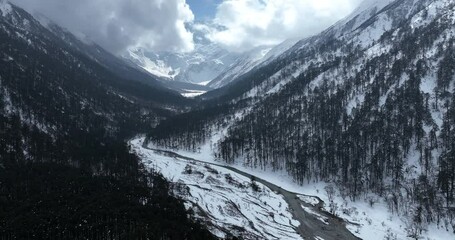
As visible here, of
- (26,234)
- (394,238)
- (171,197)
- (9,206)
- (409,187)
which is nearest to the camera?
(26,234)

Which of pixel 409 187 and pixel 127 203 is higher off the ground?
pixel 409 187

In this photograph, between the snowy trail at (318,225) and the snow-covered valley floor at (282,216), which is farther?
the snow-covered valley floor at (282,216)

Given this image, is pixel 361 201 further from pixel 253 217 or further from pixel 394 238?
pixel 253 217

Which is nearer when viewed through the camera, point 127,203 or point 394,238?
point 394,238

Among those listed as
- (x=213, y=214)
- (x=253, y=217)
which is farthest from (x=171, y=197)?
(x=253, y=217)

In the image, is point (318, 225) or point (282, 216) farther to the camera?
point (282, 216)

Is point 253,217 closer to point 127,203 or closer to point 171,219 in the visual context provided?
point 171,219

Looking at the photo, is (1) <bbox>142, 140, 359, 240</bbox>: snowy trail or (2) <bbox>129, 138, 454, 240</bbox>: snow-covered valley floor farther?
(2) <bbox>129, 138, 454, 240</bbox>: snow-covered valley floor

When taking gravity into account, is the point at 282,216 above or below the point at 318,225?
above

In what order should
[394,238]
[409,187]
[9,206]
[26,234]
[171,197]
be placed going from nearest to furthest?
1. [26,234]
2. [394,238]
3. [9,206]
4. [171,197]
5. [409,187]

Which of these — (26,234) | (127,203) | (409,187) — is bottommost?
(26,234)
